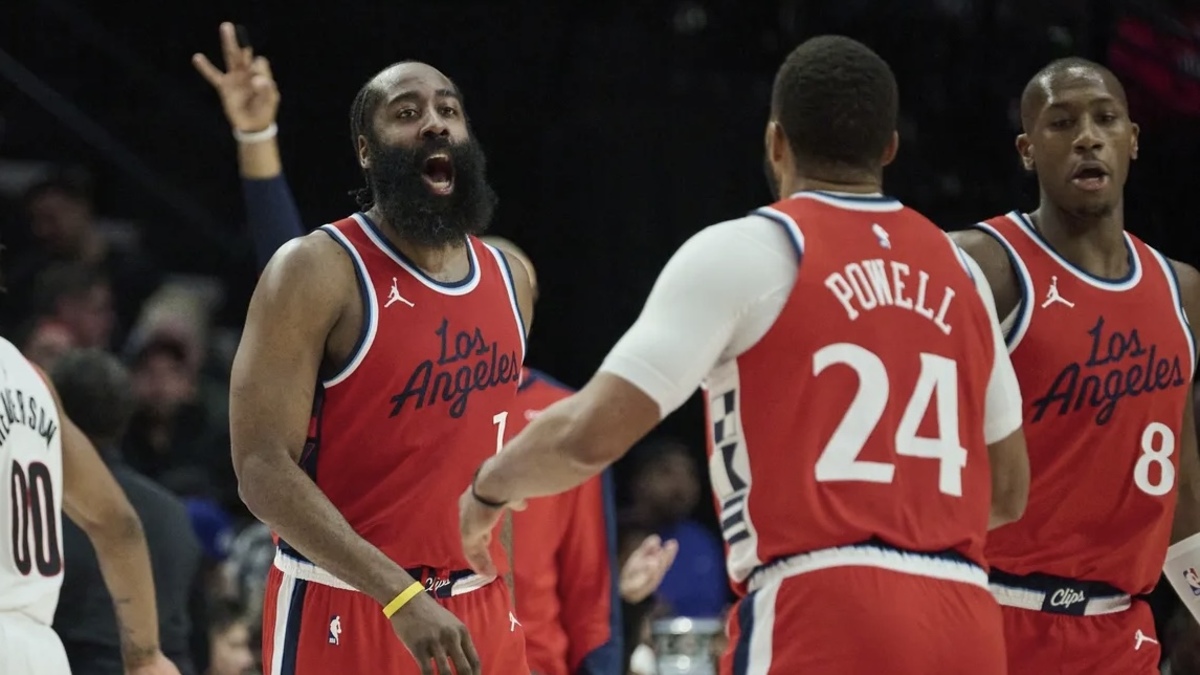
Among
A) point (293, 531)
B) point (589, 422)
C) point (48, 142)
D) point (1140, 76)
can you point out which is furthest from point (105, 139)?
point (589, 422)

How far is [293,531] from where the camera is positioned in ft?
14.9

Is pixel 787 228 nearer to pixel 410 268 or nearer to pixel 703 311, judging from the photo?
pixel 703 311

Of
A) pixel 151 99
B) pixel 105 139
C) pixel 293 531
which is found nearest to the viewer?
pixel 293 531

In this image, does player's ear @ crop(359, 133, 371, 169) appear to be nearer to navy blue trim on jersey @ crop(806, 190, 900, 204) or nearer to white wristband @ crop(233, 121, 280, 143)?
white wristband @ crop(233, 121, 280, 143)

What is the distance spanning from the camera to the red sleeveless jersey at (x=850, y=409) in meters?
3.64

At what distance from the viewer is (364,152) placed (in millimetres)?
5289

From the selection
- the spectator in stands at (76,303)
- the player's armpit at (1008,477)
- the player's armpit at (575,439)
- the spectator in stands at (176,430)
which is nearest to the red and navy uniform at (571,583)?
the player's armpit at (1008,477)

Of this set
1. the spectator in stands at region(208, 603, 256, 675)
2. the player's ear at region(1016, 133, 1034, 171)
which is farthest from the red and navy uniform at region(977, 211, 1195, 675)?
the spectator in stands at region(208, 603, 256, 675)

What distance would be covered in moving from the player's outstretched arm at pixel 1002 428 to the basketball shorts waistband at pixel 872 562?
1.04 feet

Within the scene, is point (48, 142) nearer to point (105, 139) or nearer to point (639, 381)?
point (105, 139)

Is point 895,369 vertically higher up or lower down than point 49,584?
higher up

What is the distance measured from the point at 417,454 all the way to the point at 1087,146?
6.67 ft

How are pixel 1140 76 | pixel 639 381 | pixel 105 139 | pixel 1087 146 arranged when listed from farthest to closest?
1. pixel 105 139
2. pixel 1140 76
3. pixel 1087 146
4. pixel 639 381

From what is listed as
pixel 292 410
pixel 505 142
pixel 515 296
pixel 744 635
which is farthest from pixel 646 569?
pixel 505 142
